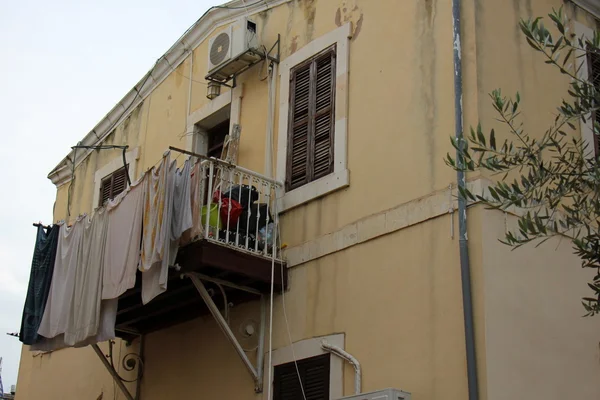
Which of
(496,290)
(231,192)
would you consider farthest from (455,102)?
(231,192)

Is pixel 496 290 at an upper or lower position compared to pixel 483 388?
upper

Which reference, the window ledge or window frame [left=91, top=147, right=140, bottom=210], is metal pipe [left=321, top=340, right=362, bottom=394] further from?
window frame [left=91, top=147, right=140, bottom=210]

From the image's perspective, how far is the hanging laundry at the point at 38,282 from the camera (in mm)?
11516

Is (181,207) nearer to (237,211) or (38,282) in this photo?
(237,211)

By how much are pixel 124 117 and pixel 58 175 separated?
2.17 m

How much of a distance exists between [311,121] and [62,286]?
353 centimetres

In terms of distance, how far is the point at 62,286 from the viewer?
11.4 m

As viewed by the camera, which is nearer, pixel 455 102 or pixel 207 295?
pixel 455 102

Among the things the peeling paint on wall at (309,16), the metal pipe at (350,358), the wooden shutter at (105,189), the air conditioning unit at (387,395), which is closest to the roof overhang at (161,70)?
the peeling paint on wall at (309,16)

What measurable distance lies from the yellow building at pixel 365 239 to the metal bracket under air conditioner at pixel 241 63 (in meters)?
0.03

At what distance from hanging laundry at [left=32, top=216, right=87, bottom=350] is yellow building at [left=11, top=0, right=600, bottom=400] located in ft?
2.51

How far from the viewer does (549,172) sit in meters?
7.25

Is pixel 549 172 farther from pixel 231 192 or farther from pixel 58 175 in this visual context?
pixel 58 175

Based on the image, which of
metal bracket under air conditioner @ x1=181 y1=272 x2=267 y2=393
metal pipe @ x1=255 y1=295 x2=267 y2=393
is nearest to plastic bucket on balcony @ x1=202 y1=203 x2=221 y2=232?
metal bracket under air conditioner @ x1=181 y1=272 x2=267 y2=393
